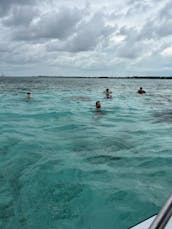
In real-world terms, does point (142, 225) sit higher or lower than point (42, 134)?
higher

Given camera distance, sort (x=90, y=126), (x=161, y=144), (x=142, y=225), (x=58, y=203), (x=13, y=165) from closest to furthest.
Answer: (x=142, y=225), (x=58, y=203), (x=13, y=165), (x=161, y=144), (x=90, y=126)

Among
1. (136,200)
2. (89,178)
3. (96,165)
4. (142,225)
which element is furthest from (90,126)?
(142,225)

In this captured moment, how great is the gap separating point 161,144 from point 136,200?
14.8 feet

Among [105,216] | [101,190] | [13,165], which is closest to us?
[105,216]

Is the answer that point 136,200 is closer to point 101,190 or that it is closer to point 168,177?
point 101,190

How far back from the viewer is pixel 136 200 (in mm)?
5816

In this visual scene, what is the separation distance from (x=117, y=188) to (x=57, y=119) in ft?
31.9

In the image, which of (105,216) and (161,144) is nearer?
(105,216)

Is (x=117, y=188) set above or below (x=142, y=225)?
below

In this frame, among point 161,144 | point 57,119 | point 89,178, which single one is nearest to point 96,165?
point 89,178

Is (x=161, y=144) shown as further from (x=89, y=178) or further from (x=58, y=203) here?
(x=58, y=203)

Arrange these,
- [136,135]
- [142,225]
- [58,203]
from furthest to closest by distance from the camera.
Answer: [136,135] < [58,203] < [142,225]

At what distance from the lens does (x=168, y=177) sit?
22.4 ft

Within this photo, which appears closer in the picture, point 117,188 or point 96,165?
point 117,188
